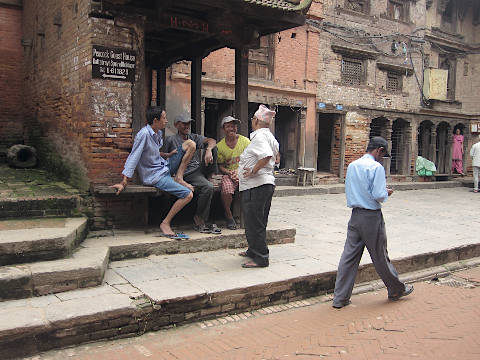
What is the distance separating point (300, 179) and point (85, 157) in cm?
1058

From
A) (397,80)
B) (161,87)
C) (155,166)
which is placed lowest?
(155,166)

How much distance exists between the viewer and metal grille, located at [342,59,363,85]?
17.9m

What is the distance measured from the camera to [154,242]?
602cm

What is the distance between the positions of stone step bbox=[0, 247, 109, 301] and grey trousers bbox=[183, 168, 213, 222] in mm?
2073

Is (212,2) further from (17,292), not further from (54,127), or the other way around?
(17,292)

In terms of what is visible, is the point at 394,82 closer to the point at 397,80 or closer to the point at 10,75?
the point at 397,80

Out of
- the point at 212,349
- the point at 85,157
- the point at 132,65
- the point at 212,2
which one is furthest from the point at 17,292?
the point at 212,2

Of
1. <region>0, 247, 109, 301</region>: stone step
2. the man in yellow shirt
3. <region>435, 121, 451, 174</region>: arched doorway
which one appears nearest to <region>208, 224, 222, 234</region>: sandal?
the man in yellow shirt

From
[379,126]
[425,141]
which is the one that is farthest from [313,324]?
[425,141]

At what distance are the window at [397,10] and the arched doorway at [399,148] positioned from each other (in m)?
4.56

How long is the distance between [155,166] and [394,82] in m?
16.3

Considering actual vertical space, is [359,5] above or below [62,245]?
above

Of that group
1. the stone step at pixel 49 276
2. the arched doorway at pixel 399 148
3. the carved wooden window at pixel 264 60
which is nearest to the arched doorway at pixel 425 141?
the arched doorway at pixel 399 148

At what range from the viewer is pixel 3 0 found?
32.2 ft
